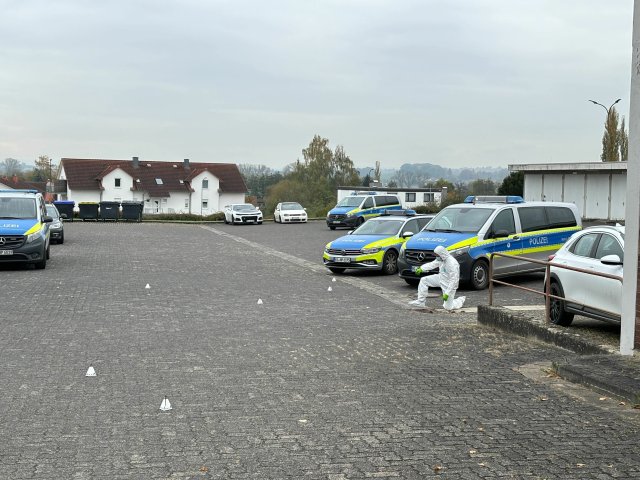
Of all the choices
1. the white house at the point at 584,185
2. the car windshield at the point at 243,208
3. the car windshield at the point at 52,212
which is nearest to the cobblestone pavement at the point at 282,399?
the car windshield at the point at 52,212

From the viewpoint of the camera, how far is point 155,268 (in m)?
22.7

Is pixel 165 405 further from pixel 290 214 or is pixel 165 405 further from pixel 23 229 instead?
pixel 290 214

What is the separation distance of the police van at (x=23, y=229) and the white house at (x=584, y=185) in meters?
27.1

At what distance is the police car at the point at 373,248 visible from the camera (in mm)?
21641

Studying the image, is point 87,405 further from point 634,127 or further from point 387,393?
point 634,127

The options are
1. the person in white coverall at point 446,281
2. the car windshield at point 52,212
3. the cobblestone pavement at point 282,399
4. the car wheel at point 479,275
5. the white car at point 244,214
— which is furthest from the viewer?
the white car at point 244,214

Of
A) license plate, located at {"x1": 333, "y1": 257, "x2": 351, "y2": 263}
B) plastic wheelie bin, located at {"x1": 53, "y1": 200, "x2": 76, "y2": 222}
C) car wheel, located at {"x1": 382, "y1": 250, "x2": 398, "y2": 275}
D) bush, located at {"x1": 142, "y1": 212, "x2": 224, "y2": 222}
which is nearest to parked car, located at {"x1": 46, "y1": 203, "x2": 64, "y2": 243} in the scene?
license plate, located at {"x1": 333, "y1": 257, "x2": 351, "y2": 263}

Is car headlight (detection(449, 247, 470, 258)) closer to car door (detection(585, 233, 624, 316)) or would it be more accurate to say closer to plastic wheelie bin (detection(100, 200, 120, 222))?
car door (detection(585, 233, 624, 316))

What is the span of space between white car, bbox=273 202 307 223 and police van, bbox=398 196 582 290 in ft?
119

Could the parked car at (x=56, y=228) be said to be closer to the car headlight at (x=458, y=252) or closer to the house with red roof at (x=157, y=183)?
the car headlight at (x=458, y=252)

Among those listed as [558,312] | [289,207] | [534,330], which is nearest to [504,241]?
[558,312]

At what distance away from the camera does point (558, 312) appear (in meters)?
11.9

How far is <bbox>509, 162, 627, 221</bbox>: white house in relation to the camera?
42125 millimetres

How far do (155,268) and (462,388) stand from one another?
51.0 ft
